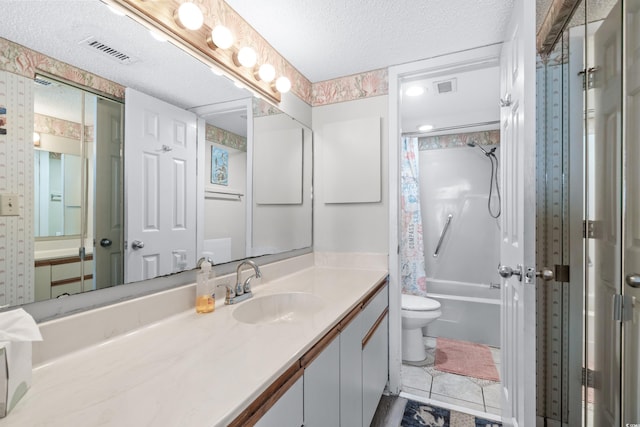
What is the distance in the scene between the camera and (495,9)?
1.40 meters

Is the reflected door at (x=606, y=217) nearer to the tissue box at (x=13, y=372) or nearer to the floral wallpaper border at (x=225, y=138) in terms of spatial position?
the floral wallpaper border at (x=225, y=138)

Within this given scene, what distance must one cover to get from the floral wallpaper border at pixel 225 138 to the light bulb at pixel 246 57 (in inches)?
13.5

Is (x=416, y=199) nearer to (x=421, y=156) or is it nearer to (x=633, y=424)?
(x=421, y=156)

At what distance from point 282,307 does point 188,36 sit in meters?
1.22

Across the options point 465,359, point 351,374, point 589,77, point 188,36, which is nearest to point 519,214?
point 589,77

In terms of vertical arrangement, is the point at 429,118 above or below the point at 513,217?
above

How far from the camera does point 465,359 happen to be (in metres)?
2.40

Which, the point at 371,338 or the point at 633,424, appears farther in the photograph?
the point at 371,338

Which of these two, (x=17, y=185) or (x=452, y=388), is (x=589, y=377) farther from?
(x=17, y=185)

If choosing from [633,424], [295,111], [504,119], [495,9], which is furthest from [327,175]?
[633,424]

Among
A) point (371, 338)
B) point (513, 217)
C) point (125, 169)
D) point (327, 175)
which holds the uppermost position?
point (327, 175)

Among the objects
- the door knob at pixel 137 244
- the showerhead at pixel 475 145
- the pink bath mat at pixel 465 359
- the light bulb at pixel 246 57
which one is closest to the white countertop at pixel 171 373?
the door knob at pixel 137 244

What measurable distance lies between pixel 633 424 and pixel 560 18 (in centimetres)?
166

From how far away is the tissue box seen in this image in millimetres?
525
